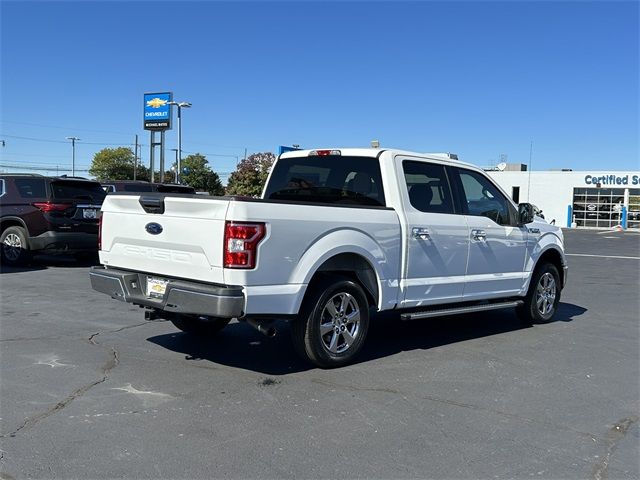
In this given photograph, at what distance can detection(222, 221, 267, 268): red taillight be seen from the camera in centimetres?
472

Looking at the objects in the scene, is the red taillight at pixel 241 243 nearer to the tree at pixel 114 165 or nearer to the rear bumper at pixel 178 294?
the rear bumper at pixel 178 294

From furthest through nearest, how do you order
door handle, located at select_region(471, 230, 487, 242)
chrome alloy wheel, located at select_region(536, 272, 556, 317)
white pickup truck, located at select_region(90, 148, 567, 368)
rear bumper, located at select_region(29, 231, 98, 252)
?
rear bumper, located at select_region(29, 231, 98, 252) < chrome alloy wheel, located at select_region(536, 272, 556, 317) < door handle, located at select_region(471, 230, 487, 242) < white pickup truck, located at select_region(90, 148, 567, 368)

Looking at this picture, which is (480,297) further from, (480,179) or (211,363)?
(211,363)

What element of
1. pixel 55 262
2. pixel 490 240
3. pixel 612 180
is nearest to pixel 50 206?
pixel 55 262

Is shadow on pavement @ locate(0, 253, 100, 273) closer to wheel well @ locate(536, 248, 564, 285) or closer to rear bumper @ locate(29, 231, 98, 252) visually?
rear bumper @ locate(29, 231, 98, 252)

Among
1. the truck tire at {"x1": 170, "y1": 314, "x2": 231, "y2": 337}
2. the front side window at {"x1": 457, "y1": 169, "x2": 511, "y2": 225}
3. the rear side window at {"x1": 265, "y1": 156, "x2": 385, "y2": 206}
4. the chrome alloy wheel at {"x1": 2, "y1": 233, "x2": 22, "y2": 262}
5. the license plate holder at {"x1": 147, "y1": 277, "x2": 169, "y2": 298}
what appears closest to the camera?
the license plate holder at {"x1": 147, "y1": 277, "x2": 169, "y2": 298}

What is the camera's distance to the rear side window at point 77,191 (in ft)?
40.8

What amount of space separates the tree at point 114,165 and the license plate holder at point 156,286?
101 metres

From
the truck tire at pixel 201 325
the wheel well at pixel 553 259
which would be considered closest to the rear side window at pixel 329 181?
the truck tire at pixel 201 325

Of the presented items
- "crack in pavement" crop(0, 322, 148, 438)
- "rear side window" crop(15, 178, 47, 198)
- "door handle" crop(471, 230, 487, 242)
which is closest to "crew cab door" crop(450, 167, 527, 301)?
"door handle" crop(471, 230, 487, 242)

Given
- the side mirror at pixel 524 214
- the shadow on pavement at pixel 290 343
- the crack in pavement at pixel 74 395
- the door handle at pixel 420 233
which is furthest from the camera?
the side mirror at pixel 524 214

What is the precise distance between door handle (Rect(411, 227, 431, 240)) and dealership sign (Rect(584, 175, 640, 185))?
137ft

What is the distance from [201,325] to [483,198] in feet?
11.7

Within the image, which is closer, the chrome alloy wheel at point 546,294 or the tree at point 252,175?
the chrome alloy wheel at point 546,294
